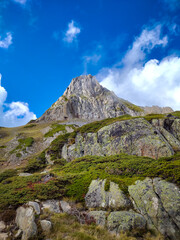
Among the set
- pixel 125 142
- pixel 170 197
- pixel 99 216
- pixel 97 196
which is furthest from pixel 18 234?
pixel 125 142

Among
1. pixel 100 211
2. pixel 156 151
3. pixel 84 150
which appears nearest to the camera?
pixel 100 211

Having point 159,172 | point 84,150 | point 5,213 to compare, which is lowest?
point 5,213

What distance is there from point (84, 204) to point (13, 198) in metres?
5.86

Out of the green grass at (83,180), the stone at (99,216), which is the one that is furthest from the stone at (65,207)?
the stone at (99,216)

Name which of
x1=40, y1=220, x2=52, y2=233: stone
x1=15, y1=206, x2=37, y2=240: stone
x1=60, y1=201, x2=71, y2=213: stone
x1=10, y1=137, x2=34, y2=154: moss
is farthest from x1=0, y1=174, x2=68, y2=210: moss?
x1=10, y1=137, x2=34, y2=154: moss

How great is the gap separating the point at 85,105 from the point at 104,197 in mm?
113804

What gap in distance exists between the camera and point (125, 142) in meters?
21.9

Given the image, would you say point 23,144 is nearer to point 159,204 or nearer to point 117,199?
point 117,199

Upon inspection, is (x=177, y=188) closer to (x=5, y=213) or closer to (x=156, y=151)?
(x=156, y=151)

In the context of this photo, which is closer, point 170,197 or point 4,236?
point 4,236

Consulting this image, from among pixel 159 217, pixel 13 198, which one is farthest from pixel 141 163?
pixel 13 198

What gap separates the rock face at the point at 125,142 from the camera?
19.3m

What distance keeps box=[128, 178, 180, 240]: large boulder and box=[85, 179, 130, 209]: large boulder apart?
2.84 feet

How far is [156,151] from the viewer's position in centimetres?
1875
